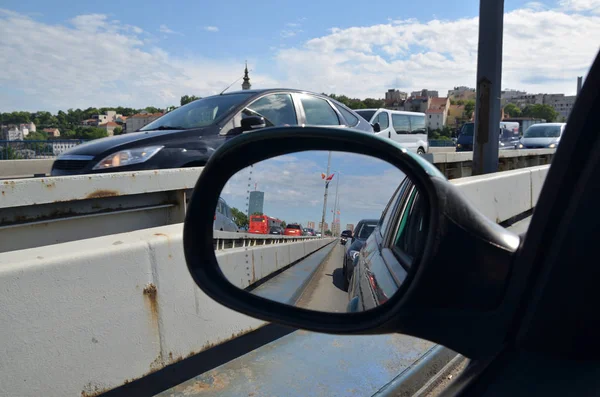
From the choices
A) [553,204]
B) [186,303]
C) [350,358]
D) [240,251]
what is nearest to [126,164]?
[186,303]

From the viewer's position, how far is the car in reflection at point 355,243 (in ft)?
4.56

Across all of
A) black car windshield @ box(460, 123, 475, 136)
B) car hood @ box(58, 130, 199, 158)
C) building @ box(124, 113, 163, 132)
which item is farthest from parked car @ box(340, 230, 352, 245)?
black car windshield @ box(460, 123, 475, 136)

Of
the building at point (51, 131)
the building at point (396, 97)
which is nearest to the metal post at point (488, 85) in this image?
the building at point (51, 131)

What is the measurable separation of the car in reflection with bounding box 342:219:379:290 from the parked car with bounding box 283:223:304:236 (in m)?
0.15

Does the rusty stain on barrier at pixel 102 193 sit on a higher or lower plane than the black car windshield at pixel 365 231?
lower

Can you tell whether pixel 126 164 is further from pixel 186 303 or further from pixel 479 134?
pixel 479 134

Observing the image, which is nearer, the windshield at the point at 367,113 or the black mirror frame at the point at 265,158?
the black mirror frame at the point at 265,158

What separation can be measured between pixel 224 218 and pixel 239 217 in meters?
0.06

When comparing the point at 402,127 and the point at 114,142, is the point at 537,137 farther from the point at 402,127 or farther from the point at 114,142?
the point at 114,142

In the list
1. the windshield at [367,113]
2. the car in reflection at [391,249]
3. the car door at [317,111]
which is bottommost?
the car in reflection at [391,249]

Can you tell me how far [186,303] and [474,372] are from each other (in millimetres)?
1844

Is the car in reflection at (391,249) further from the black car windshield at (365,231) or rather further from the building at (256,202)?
the building at (256,202)

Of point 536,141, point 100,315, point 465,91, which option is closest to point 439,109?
point 536,141

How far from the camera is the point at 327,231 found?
149 cm
